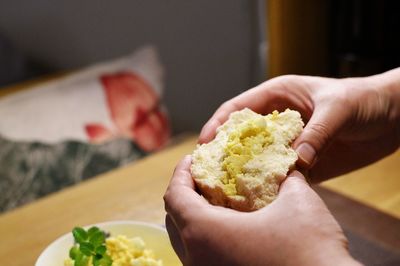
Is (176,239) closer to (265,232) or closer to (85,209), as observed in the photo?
(265,232)

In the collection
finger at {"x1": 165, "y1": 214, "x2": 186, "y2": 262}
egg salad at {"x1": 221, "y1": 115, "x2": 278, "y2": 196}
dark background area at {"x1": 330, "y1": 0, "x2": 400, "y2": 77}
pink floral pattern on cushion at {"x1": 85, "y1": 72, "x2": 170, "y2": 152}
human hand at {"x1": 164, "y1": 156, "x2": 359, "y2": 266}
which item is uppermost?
egg salad at {"x1": 221, "y1": 115, "x2": 278, "y2": 196}

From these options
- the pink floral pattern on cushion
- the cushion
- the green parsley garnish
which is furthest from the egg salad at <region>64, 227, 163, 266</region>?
the pink floral pattern on cushion

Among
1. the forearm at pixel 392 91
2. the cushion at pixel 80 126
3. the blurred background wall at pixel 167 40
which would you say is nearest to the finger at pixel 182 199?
the forearm at pixel 392 91

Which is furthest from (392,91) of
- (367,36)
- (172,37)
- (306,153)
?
(172,37)

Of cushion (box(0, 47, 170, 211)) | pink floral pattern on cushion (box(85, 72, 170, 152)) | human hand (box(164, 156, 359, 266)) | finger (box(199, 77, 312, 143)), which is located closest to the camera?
human hand (box(164, 156, 359, 266))

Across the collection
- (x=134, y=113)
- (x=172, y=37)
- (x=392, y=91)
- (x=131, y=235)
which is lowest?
(x=134, y=113)

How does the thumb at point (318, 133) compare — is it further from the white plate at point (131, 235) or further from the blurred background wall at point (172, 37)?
the blurred background wall at point (172, 37)

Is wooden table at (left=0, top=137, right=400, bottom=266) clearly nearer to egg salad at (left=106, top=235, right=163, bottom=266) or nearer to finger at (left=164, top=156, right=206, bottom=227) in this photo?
egg salad at (left=106, top=235, right=163, bottom=266)
